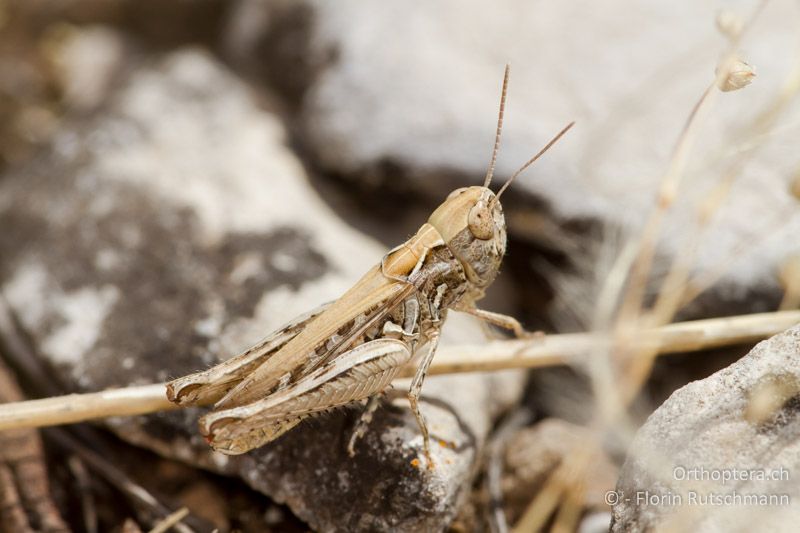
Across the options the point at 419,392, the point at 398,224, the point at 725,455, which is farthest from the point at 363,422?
the point at 398,224

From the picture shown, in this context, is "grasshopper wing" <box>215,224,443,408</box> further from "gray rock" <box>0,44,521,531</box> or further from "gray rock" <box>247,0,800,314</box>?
"gray rock" <box>247,0,800,314</box>

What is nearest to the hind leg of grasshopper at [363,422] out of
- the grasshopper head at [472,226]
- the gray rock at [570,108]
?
the grasshopper head at [472,226]

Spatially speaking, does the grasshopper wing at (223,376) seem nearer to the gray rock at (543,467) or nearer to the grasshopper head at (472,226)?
the grasshopper head at (472,226)

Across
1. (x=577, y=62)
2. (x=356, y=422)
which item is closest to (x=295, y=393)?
(x=356, y=422)

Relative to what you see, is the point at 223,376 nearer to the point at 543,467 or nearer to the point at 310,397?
the point at 310,397

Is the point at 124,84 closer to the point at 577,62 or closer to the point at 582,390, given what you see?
the point at 577,62
